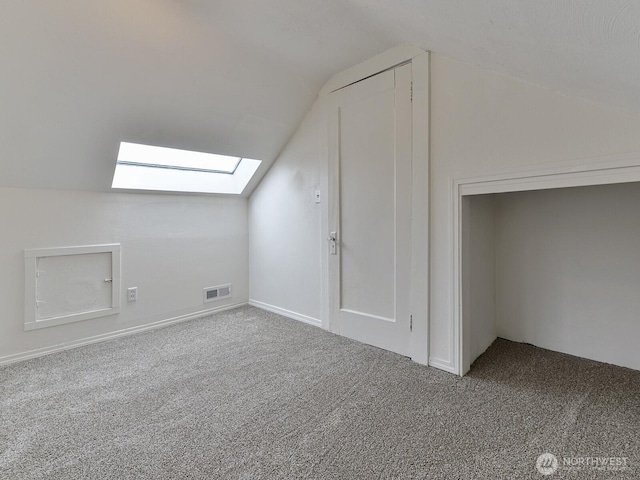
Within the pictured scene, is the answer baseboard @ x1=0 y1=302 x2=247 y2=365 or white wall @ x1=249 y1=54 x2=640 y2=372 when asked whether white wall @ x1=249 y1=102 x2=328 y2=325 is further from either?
baseboard @ x1=0 y1=302 x2=247 y2=365

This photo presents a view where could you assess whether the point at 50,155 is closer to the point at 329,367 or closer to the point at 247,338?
the point at 247,338

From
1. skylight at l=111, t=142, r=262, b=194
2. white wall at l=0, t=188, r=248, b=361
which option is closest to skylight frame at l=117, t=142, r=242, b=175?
skylight at l=111, t=142, r=262, b=194

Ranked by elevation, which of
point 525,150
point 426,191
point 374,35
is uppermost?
point 374,35

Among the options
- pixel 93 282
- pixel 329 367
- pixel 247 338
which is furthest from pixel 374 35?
pixel 93 282

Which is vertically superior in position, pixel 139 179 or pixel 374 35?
pixel 374 35

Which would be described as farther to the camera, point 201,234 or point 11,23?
point 201,234

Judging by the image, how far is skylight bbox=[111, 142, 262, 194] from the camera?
2918 millimetres

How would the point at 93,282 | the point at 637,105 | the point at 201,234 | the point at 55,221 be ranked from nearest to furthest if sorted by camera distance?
the point at 637,105 → the point at 55,221 → the point at 93,282 → the point at 201,234

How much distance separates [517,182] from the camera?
186 centimetres

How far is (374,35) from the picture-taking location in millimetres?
2225

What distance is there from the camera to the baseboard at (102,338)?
241cm

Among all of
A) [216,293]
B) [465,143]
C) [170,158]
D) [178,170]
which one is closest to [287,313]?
[216,293]

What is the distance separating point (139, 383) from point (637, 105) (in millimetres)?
2981

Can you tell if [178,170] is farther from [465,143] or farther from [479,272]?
[479,272]
